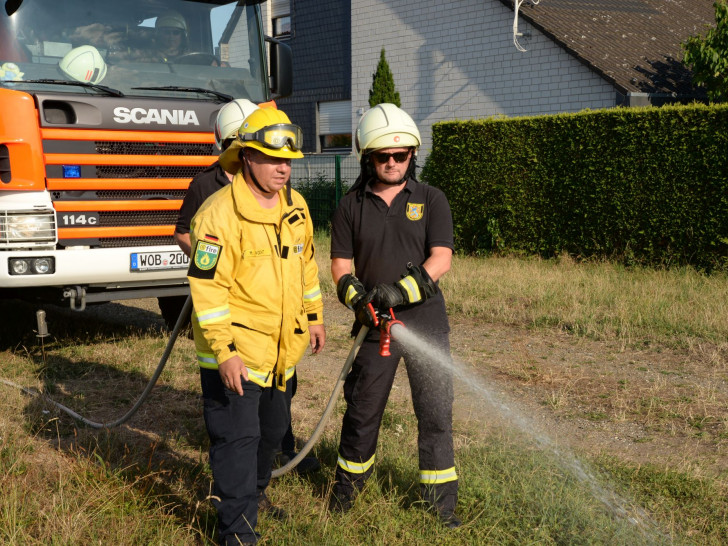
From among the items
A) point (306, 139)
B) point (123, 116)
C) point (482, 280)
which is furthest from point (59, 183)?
point (306, 139)

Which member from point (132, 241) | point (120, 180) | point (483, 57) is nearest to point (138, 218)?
point (132, 241)

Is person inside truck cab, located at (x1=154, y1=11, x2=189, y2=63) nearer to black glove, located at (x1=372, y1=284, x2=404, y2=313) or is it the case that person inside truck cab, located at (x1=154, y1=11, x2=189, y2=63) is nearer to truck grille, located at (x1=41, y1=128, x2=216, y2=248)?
truck grille, located at (x1=41, y1=128, x2=216, y2=248)

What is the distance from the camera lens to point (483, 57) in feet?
54.3

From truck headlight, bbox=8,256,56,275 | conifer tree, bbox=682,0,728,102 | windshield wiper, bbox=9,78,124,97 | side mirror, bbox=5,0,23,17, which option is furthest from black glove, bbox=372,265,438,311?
conifer tree, bbox=682,0,728,102

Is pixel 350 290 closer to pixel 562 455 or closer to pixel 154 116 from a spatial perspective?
pixel 562 455

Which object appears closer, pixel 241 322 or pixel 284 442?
pixel 241 322

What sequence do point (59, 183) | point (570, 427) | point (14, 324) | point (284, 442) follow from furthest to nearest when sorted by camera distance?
point (14, 324), point (59, 183), point (570, 427), point (284, 442)

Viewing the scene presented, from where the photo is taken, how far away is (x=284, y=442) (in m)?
4.61

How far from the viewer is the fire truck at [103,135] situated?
20.4 feet

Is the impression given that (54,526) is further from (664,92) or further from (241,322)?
(664,92)

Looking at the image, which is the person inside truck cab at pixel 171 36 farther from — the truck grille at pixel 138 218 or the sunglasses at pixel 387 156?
the sunglasses at pixel 387 156

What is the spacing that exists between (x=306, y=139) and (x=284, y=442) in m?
17.5

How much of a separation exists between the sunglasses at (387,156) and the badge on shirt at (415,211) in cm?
21

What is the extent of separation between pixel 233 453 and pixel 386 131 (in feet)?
5.05
